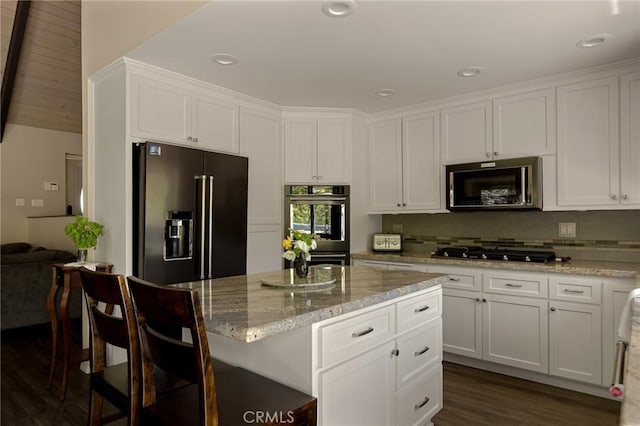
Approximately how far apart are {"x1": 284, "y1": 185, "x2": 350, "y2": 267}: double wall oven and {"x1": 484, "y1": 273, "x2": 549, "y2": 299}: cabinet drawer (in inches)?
54.7

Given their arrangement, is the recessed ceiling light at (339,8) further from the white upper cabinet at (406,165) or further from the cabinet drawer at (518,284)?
the cabinet drawer at (518,284)

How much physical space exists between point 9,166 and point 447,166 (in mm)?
6331

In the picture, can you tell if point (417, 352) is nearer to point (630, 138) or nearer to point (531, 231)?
point (531, 231)

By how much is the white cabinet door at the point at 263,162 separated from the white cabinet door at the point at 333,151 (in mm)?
410

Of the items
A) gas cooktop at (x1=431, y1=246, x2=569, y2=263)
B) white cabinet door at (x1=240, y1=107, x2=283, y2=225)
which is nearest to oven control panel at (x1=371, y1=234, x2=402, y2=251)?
gas cooktop at (x1=431, y1=246, x2=569, y2=263)

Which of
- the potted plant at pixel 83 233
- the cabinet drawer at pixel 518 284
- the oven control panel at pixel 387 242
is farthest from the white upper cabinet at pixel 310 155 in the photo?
the potted plant at pixel 83 233

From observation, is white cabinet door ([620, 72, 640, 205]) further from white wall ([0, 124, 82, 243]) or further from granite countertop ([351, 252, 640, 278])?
white wall ([0, 124, 82, 243])

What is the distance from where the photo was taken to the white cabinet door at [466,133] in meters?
3.50

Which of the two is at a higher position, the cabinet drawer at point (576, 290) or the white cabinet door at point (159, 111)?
the white cabinet door at point (159, 111)

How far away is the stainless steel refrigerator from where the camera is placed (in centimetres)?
282

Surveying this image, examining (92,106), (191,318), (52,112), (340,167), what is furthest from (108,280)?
(52,112)

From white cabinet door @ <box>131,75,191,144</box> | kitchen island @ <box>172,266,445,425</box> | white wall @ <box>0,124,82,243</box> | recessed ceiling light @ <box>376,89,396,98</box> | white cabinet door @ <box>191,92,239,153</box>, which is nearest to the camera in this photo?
kitchen island @ <box>172,266,445,425</box>

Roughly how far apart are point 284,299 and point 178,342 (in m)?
0.53

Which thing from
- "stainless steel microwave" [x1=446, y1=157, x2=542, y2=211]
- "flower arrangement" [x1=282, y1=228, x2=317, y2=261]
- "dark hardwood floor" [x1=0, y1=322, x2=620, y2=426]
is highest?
"stainless steel microwave" [x1=446, y1=157, x2=542, y2=211]
